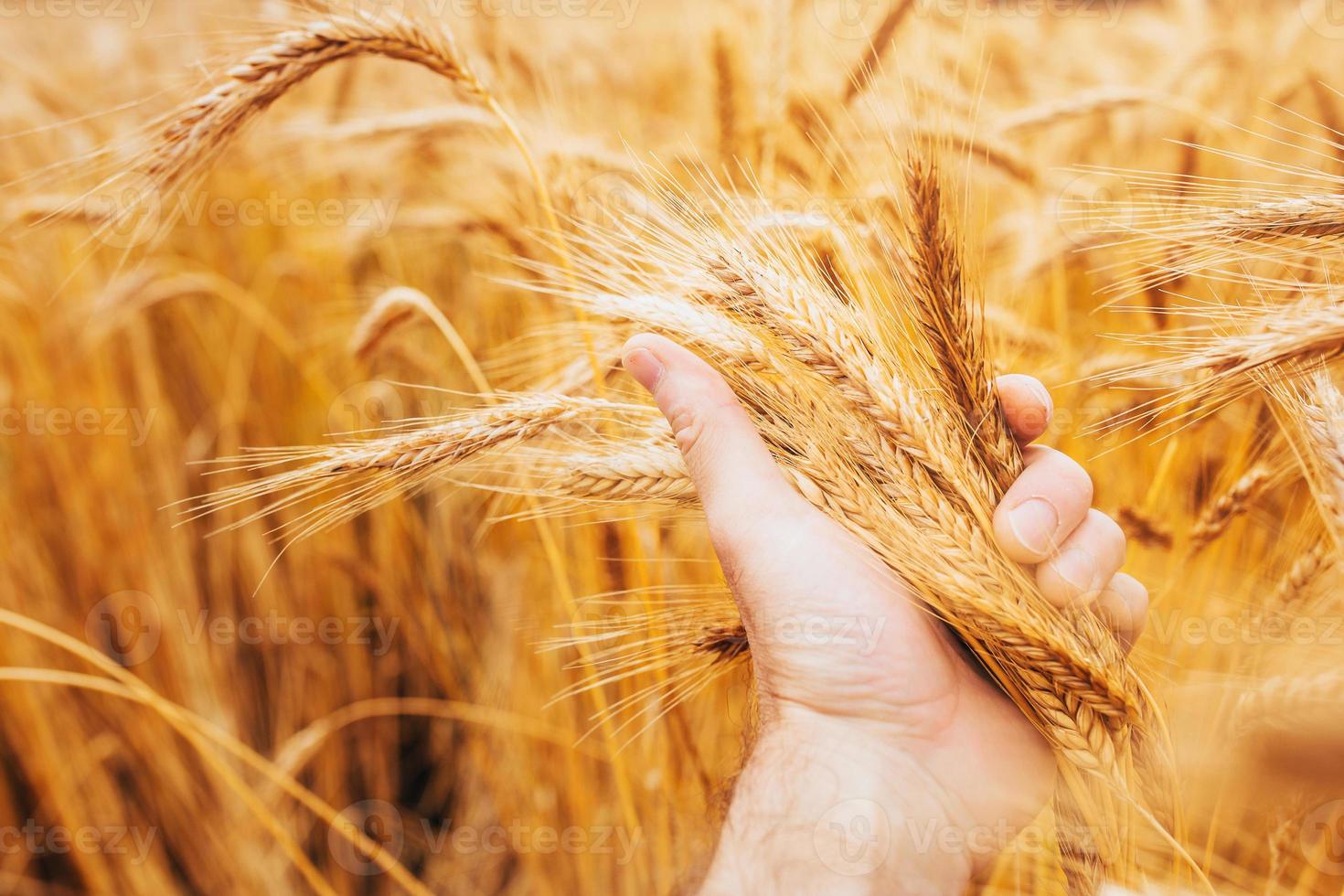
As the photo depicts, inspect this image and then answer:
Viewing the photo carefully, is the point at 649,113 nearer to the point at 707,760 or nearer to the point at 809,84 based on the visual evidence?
the point at 809,84

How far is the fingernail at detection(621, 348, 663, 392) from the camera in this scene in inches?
33.4

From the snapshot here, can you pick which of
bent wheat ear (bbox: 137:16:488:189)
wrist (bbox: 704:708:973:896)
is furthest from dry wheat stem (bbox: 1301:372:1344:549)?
bent wheat ear (bbox: 137:16:488:189)

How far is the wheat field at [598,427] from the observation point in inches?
29.0

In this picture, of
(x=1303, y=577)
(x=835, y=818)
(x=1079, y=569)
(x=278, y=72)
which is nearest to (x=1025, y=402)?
(x=1079, y=569)

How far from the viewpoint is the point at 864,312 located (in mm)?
808

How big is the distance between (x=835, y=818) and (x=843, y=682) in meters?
0.13

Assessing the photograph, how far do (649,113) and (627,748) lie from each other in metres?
2.24

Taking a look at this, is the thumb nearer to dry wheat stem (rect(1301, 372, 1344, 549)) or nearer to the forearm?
the forearm

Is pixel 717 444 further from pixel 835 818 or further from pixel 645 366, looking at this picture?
pixel 835 818

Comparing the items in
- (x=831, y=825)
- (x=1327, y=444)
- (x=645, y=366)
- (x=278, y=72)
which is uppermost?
(x=278, y=72)

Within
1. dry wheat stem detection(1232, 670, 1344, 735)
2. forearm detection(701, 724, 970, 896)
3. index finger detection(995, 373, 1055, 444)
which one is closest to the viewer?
dry wheat stem detection(1232, 670, 1344, 735)

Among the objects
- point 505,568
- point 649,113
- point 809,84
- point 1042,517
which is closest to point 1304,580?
point 1042,517

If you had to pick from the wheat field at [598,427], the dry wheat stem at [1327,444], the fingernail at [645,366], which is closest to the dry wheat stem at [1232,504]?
the wheat field at [598,427]

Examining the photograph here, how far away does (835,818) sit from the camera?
2.50ft
